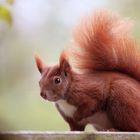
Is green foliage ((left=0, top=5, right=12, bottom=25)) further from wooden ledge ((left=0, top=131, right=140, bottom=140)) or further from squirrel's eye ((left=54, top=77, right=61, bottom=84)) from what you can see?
squirrel's eye ((left=54, top=77, right=61, bottom=84))

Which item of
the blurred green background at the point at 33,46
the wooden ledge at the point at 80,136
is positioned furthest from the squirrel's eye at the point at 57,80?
the blurred green background at the point at 33,46

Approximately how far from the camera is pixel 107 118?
346 centimetres

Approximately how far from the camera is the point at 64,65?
3.46 meters

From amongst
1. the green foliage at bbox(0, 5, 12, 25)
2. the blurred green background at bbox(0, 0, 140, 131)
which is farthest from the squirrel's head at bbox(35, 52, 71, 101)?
the blurred green background at bbox(0, 0, 140, 131)

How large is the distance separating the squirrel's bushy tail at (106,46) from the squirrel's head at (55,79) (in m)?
0.14

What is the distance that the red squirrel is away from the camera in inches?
135

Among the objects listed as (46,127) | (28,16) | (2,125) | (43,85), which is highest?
(2,125)

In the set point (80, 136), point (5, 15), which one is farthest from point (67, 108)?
point (5, 15)

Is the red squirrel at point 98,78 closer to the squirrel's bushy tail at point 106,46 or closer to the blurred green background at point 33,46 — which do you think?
the squirrel's bushy tail at point 106,46

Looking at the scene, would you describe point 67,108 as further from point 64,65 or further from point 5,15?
point 5,15

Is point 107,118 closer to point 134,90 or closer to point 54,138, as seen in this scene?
point 134,90

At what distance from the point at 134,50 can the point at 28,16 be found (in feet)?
7.78

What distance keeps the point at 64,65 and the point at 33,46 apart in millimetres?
2750

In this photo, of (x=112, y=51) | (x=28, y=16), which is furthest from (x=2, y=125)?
(x=28, y=16)
